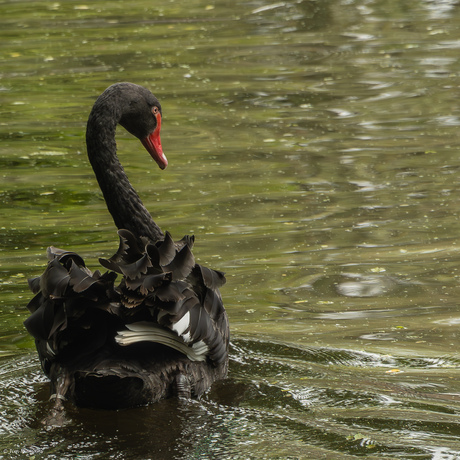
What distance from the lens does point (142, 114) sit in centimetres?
522

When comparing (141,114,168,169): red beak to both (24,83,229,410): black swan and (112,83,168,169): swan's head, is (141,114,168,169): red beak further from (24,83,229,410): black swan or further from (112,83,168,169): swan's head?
(24,83,229,410): black swan

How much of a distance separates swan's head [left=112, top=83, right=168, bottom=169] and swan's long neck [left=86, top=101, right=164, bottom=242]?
0.17 meters

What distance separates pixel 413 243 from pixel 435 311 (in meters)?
1.05

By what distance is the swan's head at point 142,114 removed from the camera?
5066 millimetres

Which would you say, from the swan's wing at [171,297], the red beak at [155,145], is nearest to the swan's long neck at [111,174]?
the red beak at [155,145]

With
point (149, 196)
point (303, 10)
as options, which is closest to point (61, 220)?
point (149, 196)

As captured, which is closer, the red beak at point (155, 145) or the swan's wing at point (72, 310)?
the swan's wing at point (72, 310)

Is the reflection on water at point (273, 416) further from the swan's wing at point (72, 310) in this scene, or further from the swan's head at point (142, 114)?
the swan's head at point (142, 114)

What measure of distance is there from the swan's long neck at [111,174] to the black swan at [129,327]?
0.54 m

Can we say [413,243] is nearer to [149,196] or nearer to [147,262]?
[149,196]

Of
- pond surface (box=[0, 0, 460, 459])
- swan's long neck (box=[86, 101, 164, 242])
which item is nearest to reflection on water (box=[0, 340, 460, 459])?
pond surface (box=[0, 0, 460, 459])

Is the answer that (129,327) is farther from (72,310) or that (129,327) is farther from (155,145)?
(155,145)

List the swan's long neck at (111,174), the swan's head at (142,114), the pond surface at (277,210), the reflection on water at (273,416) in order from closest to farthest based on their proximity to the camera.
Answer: the reflection on water at (273,416) < the pond surface at (277,210) < the swan's long neck at (111,174) < the swan's head at (142,114)

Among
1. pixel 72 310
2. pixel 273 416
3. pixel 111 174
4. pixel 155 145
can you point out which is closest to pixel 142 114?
pixel 155 145
